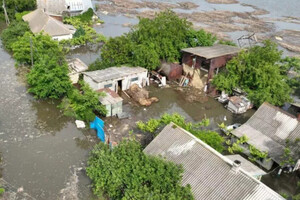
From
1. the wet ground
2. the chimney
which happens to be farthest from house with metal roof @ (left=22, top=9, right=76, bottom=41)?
the chimney

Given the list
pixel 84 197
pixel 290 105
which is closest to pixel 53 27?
pixel 84 197

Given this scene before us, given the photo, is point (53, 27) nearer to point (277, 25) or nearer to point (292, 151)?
point (292, 151)

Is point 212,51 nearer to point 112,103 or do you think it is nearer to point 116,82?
point 116,82

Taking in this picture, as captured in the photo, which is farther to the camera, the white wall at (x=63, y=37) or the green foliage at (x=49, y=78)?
the white wall at (x=63, y=37)

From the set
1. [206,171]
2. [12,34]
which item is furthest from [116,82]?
[12,34]

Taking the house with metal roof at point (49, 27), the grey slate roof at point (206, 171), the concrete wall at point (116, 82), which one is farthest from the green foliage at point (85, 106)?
the house with metal roof at point (49, 27)

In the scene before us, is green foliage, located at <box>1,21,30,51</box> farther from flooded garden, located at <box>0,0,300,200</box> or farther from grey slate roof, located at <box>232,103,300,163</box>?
grey slate roof, located at <box>232,103,300,163</box>

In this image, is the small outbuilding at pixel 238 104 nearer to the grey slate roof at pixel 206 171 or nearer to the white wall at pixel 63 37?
the grey slate roof at pixel 206 171

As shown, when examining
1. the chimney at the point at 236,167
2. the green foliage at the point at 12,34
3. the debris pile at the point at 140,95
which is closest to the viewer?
the chimney at the point at 236,167
